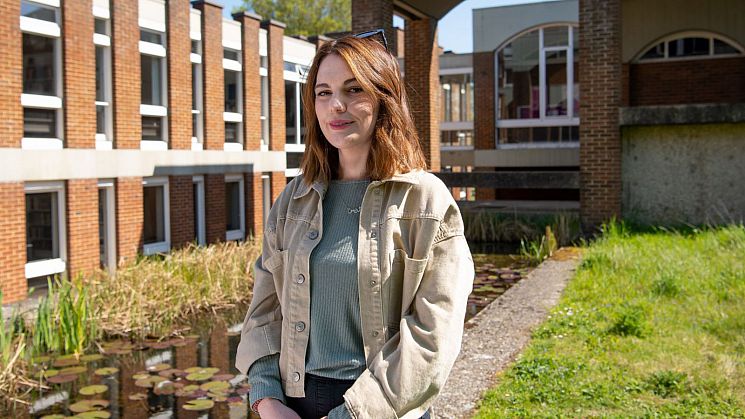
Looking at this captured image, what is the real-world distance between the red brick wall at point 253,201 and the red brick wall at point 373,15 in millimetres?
7509

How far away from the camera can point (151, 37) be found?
1686 centimetres

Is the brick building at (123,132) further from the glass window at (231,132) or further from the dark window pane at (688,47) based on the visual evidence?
the dark window pane at (688,47)

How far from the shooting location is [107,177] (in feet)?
49.4

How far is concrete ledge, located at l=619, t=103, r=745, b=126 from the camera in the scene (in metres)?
12.7

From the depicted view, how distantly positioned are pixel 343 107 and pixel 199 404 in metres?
5.11

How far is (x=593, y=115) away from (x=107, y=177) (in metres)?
9.64

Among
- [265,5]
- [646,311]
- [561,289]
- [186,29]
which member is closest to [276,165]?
[186,29]

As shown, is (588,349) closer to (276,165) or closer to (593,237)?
(593,237)

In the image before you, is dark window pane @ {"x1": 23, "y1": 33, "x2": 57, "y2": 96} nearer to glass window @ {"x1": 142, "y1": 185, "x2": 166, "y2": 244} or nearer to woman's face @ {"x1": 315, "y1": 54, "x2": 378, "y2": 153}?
glass window @ {"x1": 142, "y1": 185, "x2": 166, "y2": 244}

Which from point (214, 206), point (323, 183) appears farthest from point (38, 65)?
point (323, 183)

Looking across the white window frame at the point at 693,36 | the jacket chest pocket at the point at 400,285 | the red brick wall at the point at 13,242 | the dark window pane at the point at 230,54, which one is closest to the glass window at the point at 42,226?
the red brick wall at the point at 13,242

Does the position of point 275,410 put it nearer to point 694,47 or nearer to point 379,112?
point 379,112

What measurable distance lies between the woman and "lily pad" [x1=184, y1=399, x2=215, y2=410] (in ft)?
14.9

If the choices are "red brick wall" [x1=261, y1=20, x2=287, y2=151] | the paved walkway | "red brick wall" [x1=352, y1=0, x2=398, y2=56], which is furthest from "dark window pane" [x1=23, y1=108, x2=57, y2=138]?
the paved walkway
